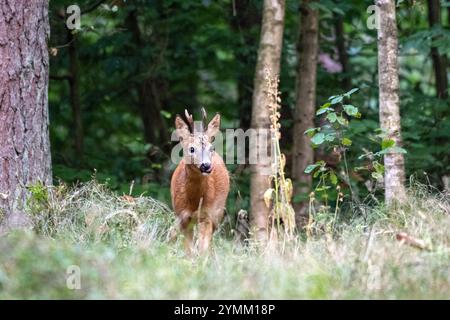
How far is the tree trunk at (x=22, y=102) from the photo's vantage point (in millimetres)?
7773

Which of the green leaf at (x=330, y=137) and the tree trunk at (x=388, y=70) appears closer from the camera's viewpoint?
the green leaf at (x=330, y=137)

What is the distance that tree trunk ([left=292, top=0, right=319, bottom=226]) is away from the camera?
11.3 metres

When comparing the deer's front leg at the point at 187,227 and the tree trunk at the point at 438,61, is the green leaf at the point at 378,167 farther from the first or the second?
the tree trunk at the point at 438,61

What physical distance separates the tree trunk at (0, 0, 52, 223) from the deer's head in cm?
136

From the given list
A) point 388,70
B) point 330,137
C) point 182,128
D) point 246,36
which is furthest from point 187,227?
point 246,36

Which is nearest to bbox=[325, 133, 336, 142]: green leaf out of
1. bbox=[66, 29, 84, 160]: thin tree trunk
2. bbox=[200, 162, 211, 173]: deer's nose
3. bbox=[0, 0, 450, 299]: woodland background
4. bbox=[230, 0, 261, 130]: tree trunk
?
bbox=[0, 0, 450, 299]: woodland background

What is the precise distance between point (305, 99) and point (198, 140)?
11.3 feet

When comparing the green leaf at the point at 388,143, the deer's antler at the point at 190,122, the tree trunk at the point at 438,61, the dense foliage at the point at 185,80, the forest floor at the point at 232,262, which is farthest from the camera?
the tree trunk at the point at 438,61

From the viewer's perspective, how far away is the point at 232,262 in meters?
6.29

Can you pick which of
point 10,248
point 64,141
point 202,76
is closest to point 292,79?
point 202,76

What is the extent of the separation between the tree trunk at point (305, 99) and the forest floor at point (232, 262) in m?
4.25

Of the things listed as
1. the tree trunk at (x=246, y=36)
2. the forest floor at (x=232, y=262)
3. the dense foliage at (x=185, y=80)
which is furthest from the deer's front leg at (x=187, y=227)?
the tree trunk at (x=246, y=36)

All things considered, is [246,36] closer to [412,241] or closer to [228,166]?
[228,166]
